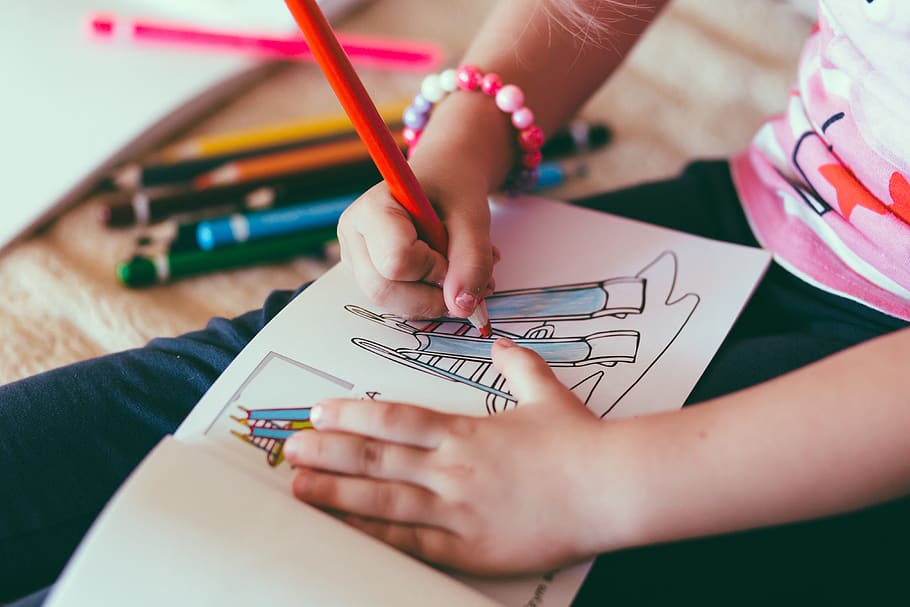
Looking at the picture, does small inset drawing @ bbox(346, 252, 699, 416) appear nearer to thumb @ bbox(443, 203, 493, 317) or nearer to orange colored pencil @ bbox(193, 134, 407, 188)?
thumb @ bbox(443, 203, 493, 317)

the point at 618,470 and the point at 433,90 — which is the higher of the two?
the point at 433,90

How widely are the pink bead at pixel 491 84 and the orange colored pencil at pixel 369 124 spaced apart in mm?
102

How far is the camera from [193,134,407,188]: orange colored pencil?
583mm

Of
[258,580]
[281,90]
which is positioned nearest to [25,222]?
[281,90]

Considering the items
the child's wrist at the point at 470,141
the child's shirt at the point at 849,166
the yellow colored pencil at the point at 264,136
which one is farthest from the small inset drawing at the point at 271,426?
the yellow colored pencil at the point at 264,136

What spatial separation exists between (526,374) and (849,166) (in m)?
0.19

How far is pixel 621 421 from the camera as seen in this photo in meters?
0.29

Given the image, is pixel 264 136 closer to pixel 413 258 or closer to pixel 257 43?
pixel 257 43

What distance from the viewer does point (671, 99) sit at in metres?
0.67

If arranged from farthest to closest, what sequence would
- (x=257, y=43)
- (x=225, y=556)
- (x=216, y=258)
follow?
(x=257, y=43)
(x=216, y=258)
(x=225, y=556)

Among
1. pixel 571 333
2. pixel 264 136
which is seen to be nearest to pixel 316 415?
pixel 571 333

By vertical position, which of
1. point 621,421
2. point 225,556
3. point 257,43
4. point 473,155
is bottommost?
point 225,556

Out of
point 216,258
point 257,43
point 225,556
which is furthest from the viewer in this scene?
point 257,43

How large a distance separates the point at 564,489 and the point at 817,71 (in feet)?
0.85
